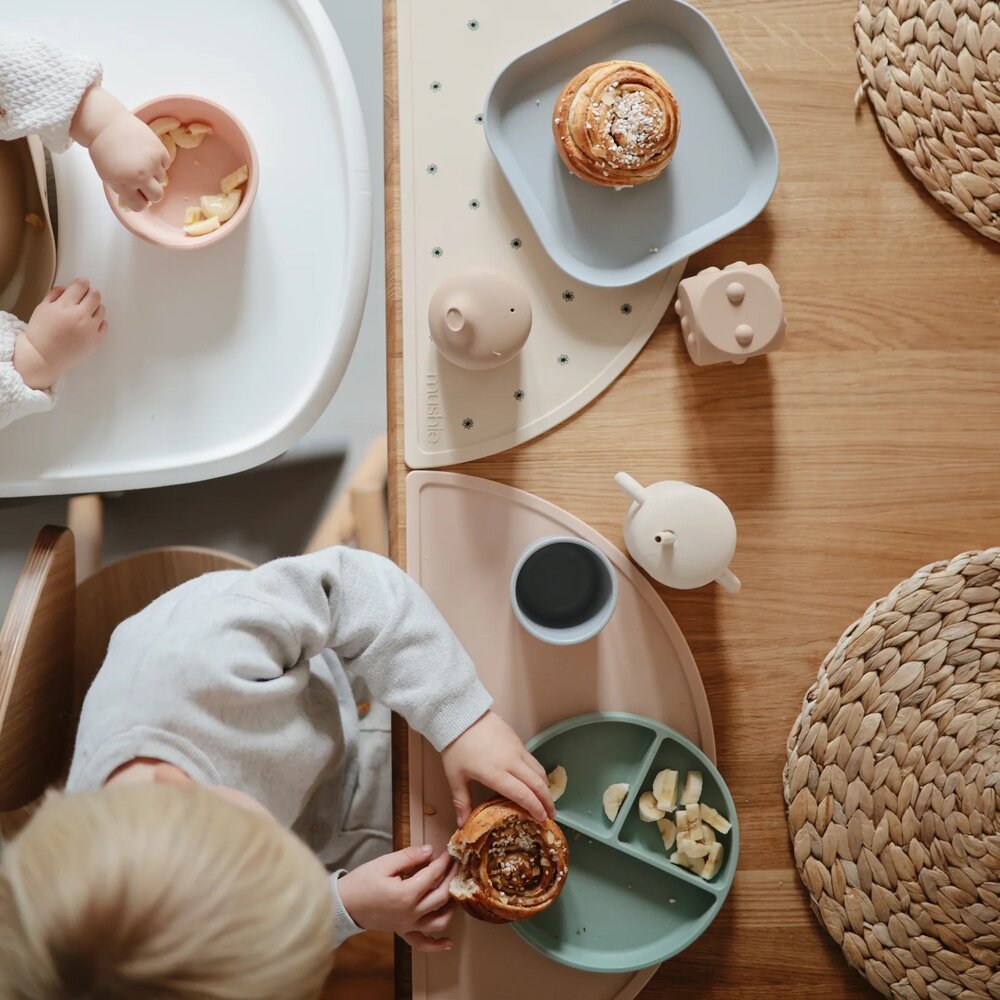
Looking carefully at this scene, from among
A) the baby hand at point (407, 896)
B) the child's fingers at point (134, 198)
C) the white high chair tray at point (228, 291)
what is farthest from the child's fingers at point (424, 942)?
the child's fingers at point (134, 198)

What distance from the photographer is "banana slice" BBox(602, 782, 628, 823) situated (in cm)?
78

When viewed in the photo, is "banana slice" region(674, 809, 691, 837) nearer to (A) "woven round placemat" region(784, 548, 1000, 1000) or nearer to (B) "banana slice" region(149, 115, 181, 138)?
(A) "woven round placemat" region(784, 548, 1000, 1000)

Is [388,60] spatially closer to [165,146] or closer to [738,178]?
[165,146]

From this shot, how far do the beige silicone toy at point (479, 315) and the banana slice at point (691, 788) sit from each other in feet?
1.36

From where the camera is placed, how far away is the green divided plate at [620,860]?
0.77m

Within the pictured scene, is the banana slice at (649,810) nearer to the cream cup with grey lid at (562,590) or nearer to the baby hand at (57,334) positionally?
the cream cup with grey lid at (562,590)

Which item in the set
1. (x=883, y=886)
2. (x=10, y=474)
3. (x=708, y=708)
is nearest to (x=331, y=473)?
(x=10, y=474)

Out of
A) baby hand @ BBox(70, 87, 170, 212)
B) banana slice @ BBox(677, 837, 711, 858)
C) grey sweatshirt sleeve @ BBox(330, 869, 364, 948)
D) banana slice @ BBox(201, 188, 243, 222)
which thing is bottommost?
grey sweatshirt sleeve @ BBox(330, 869, 364, 948)

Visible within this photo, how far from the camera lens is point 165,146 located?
0.78 meters

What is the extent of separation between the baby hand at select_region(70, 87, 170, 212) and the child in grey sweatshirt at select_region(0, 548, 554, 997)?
353 millimetres

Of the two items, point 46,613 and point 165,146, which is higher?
point 165,146

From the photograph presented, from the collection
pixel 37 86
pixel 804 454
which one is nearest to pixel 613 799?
pixel 804 454

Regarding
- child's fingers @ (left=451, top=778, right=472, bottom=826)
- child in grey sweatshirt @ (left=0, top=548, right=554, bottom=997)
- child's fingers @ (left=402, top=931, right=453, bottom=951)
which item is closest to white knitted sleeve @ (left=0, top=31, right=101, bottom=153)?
child in grey sweatshirt @ (left=0, top=548, right=554, bottom=997)

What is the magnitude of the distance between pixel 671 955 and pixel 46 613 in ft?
2.04
